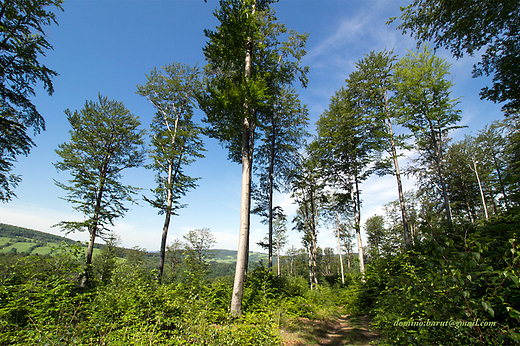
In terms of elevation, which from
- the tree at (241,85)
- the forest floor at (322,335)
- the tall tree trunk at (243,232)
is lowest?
the forest floor at (322,335)

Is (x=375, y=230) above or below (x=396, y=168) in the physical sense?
below

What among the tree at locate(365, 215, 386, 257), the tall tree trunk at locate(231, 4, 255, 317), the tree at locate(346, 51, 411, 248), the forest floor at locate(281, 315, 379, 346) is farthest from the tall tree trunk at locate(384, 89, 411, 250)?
the tree at locate(365, 215, 386, 257)

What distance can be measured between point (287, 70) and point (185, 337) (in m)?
10.3

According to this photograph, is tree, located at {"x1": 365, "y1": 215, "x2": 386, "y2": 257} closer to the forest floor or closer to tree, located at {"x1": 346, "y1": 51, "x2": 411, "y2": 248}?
tree, located at {"x1": 346, "y1": 51, "x2": 411, "y2": 248}

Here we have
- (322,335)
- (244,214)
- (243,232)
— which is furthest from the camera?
(244,214)

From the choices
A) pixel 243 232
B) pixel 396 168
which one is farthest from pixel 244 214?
pixel 396 168

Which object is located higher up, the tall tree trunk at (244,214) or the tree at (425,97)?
the tree at (425,97)

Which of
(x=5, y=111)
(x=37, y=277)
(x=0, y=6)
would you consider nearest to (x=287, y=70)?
(x=37, y=277)

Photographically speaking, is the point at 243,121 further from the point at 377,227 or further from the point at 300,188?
the point at 377,227

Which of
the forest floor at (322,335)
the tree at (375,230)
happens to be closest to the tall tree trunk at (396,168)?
the forest floor at (322,335)

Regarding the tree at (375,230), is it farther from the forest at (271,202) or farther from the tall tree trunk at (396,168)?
the tall tree trunk at (396,168)

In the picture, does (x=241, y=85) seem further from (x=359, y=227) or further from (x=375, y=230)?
(x=375, y=230)

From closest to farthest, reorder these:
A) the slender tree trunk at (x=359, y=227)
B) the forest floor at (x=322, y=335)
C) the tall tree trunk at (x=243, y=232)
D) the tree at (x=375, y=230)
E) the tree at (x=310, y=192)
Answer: the forest floor at (x=322, y=335)
the tall tree trunk at (x=243, y=232)
the slender tree trunk at (x=359, y=227)
the tree at (x=310, y=192)
the tree at (x=375, y=230)

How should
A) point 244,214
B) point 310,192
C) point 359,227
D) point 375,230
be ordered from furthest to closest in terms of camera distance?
point 375,230 < point 310,192 < point 359,227 < point 244,214
